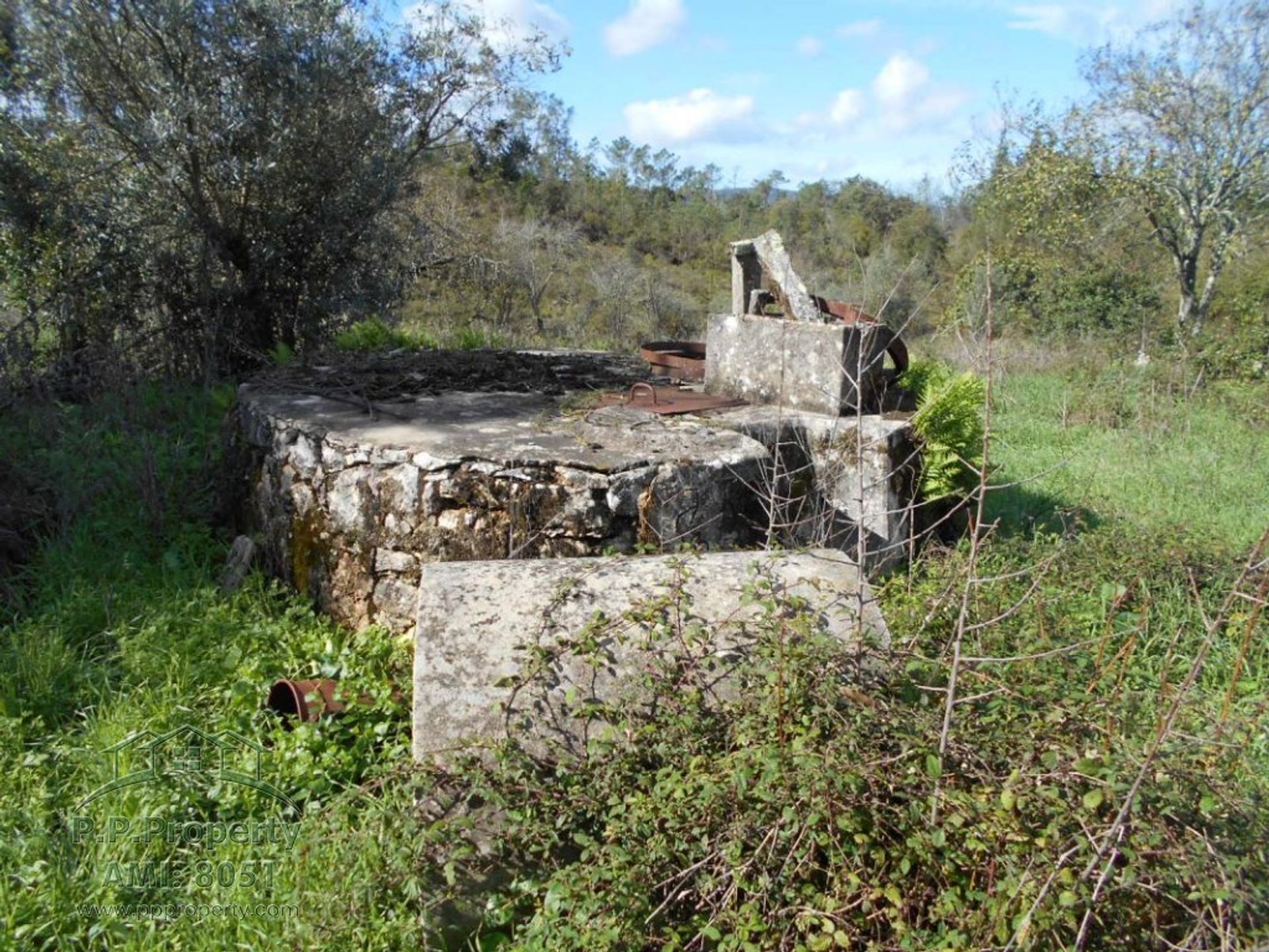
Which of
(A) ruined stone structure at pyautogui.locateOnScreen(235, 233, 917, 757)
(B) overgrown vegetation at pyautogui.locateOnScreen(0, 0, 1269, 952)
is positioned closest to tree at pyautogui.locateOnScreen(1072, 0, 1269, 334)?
(B) overgrown vegetation at pyautogui.locateOnScreen(0, 0, 1269, 952)

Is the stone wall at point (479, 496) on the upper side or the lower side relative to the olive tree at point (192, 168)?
lower

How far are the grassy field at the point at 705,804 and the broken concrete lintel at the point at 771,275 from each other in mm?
1863

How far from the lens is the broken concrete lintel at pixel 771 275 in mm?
5234

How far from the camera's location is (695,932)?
7.48ft

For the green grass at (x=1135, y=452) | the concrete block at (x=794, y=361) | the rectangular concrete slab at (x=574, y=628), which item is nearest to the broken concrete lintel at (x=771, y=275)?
the concrete block at (x=794, y=361)

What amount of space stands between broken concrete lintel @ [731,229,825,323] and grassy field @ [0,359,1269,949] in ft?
6.11

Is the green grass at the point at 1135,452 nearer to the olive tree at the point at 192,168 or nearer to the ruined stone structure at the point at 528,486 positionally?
the ruined stone structure at the point at 528,486

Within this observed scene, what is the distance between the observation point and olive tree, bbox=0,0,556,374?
816 centimetres

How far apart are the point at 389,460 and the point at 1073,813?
299 centimetres

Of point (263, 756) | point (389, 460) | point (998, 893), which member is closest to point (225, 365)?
point (389, 460)

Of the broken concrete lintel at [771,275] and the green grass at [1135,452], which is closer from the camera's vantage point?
the broken concrete lintel at [771,275]

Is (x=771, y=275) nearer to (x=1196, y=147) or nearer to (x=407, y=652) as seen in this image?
(x=407, y=652)

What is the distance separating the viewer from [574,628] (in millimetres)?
2959

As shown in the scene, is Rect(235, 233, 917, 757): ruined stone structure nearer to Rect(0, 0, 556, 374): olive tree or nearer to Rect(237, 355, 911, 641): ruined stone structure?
Rect(237, 355, 911, 641): ruined stone structure
